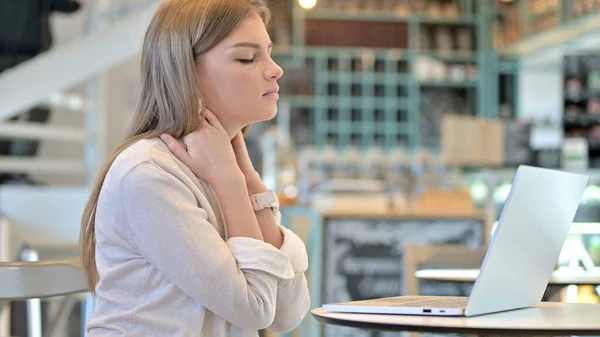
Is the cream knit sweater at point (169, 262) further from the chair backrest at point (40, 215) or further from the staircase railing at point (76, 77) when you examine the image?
the chair backrest at point (40, 215)

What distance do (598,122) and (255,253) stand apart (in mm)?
10348

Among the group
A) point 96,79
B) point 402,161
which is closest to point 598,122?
point 402,161

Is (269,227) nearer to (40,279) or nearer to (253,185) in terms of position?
(253,185)

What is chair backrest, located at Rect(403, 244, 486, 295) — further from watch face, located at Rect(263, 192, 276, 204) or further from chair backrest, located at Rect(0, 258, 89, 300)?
watch face, located at Rect(263, 192, 276, 204)

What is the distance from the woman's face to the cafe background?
607mm

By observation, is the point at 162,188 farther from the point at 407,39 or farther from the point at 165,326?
the point at 407,39

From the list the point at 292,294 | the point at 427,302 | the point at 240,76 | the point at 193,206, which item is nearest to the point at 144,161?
the point at 193,206

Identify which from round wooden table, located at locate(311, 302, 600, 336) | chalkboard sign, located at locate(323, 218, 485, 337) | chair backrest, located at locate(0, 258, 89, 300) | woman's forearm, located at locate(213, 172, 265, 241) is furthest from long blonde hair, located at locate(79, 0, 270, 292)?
chalkboard sign, located at locate(323, 218, 485, 337)

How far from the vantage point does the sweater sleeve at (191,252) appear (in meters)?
1.53

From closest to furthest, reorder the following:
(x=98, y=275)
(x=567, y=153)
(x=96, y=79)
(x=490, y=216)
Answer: (x=98, y=275) < (x=490, y=216) < (x=96, y=79) < (x=567, y=153)

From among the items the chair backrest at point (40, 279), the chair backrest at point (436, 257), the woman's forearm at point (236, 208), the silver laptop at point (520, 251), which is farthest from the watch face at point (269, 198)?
the chair backrest at point (436, 257)

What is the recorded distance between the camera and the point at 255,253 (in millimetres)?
1591

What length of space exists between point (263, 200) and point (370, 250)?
3.51m

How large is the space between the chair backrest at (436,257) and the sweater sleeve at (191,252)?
1.53 metres
